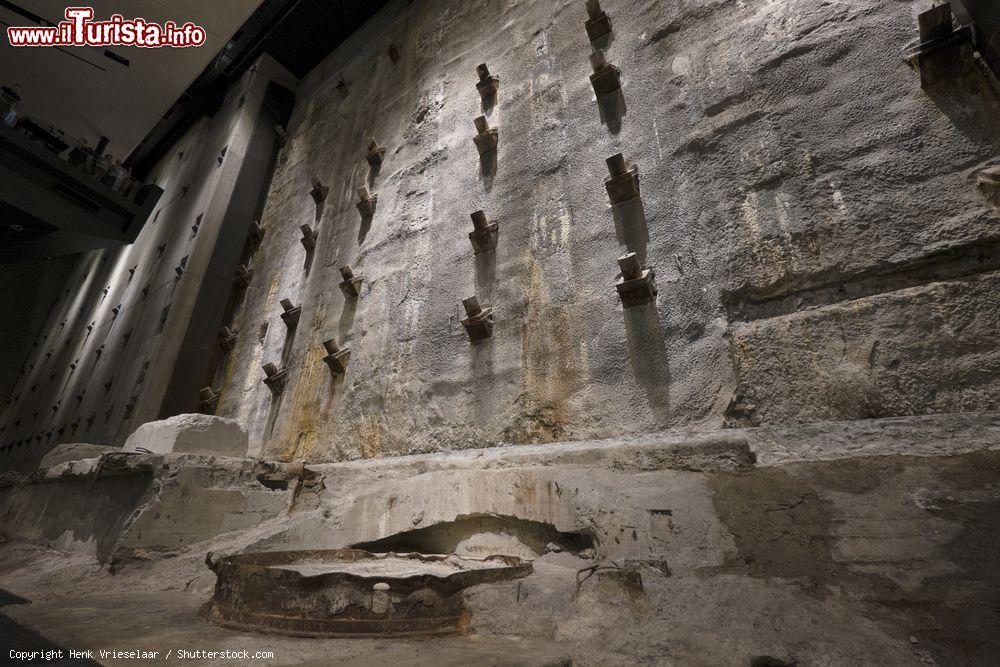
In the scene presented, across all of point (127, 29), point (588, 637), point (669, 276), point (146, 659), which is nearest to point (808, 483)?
point (588, 637)

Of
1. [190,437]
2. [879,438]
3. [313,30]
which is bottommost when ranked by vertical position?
[879,438]

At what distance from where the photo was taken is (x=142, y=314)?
5992 millimetres

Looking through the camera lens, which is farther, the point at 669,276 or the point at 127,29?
the point at 127,29

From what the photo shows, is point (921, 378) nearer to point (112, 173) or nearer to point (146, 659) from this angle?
point (146, 659)

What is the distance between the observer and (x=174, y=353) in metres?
4.92

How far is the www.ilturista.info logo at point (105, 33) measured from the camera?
21.7 ft

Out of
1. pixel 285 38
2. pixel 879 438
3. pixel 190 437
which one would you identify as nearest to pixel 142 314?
pixel 190 437

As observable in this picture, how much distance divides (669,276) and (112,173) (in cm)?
1008

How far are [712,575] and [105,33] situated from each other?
983cm

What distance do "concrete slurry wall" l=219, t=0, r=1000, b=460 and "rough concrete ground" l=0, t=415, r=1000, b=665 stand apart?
0.26 metres

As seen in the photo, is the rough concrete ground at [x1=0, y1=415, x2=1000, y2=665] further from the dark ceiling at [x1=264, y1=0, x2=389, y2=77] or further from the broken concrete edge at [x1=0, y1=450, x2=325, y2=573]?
the dark ceiling at [x1=264, y1=0, x2=389, y2=77]

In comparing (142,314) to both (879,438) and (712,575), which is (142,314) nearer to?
(712,575)

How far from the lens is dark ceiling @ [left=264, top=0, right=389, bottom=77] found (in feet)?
22.0

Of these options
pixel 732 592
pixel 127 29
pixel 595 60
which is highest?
pixel 127 29
